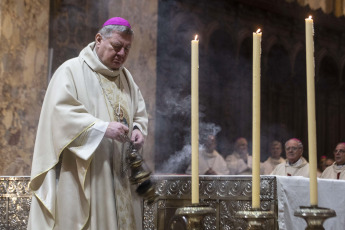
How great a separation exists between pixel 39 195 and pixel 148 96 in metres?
4.97

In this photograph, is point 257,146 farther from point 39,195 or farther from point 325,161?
point 325,161

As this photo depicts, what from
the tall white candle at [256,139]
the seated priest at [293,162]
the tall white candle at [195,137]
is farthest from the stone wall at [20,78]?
the tall white candle at [256,139]

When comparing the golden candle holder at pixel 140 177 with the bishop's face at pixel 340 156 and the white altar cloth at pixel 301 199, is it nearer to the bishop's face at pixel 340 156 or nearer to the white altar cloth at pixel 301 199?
the white altar cloth at pixel 301 199

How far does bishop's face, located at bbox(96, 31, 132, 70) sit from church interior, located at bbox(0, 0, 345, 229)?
69cm

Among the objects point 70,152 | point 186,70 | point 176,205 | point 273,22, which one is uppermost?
point 273,22

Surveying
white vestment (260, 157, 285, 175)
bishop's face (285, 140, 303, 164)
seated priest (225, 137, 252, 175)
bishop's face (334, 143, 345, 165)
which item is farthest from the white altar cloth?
white vestment (260, 157, 285, 175)

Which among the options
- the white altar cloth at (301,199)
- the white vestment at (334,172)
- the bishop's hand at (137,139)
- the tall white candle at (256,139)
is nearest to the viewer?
the tall white candle at (256,139)

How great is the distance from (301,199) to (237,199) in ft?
1.39

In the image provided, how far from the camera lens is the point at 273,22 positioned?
11500 millimetres

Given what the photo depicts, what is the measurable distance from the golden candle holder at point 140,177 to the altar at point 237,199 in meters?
0.62

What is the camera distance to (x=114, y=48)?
3439 mm

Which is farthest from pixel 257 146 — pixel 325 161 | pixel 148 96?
pixel 325 161

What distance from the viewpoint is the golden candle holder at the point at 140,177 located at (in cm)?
311

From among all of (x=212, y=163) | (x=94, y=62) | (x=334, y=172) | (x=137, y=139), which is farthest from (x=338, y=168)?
(x=94, y=62)
